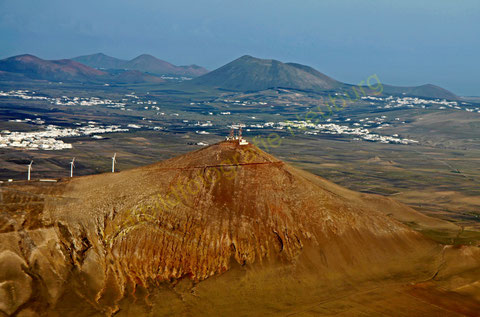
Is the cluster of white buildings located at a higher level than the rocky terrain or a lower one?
lower

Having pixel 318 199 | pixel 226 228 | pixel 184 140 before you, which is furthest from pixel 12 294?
pixel 184 140

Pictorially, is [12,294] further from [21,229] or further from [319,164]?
[319,164]

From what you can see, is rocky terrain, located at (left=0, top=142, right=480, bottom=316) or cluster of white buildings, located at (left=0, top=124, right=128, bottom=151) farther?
cluster of white buildings, located at (left=0, top=124, right=128, bottom=151)

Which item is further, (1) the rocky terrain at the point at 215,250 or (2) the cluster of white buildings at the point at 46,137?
(2) the cluster of white buildings at the point at 46,137

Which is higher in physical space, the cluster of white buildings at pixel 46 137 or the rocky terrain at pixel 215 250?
the rocky terrain at pixel 215 250

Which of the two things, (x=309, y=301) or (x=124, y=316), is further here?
(x=309, y=301)
